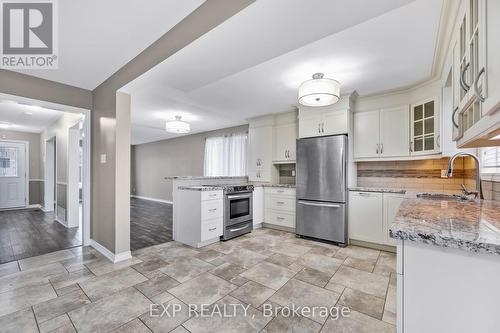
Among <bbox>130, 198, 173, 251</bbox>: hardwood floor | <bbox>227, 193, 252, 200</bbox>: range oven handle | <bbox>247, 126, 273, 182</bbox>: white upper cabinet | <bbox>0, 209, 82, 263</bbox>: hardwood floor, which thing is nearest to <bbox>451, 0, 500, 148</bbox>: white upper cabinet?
<bbox>227, 193, 252, 200</bbox>: range oven handle

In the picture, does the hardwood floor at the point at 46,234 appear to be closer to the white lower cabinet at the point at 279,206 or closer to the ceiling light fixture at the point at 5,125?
the white lower cabinet at the point at 279,206

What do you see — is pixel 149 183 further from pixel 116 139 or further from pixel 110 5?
pixel 110 5

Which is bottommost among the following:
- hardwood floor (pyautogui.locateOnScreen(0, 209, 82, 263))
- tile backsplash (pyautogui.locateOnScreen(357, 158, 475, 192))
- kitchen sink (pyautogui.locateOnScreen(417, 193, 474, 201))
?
hardwood floor (pyautogui.locateOnScreen(0, 209, 82, 263))

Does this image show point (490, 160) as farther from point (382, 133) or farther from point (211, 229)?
point (211, 229)

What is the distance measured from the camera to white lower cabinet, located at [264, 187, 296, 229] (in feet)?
13.3

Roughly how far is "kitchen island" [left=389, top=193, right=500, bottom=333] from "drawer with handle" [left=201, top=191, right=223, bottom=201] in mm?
2736

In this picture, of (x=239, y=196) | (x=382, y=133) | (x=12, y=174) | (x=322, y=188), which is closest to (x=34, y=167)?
(x=12, y=174)

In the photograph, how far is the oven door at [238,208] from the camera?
145 inches

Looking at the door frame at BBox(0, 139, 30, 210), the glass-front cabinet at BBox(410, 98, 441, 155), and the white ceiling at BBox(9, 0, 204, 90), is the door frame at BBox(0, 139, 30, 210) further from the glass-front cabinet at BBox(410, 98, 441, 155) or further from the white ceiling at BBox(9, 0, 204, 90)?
the glass-front cabinet at BBox(410, 98, 441, 155)

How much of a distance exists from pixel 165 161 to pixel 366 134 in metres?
7.02

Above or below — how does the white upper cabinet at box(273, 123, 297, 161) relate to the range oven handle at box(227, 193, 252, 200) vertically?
above

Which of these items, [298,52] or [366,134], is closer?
[298,52]

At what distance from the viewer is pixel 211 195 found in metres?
3.46

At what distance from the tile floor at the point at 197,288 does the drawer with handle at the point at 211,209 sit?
19.1 inches
